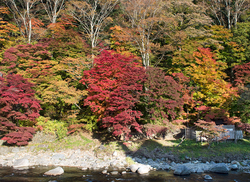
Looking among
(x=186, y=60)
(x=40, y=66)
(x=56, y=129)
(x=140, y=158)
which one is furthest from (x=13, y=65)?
(x=186, y=60)

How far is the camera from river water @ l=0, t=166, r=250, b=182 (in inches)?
384

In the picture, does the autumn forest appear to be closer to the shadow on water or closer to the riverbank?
the riverbank

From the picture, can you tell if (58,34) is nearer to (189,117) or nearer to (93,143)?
(93,143)

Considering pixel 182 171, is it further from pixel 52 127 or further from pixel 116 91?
pixel 52 127

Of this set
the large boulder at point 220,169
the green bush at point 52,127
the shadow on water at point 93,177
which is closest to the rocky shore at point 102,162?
the large boulder at point 220,169

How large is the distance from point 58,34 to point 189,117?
55.2ft

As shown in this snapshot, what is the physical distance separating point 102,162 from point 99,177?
8.59ft

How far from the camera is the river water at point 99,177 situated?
9.76 meters

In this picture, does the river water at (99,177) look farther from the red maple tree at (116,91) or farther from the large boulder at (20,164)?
the red maple tree at (116,91)

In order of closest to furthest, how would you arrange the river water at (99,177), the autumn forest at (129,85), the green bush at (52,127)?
the river water at (99,177) → the autumn forest at (129,85) → the green bush at (52,127)

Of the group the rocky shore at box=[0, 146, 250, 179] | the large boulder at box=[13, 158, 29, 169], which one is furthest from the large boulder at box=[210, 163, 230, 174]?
the large boulder at box=[13, 158, 29, 169]

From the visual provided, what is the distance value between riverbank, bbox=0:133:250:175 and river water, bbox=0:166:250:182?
23.3 inches

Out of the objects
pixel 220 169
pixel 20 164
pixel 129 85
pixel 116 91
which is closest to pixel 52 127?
pixel 20 164

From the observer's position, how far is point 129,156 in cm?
1384
